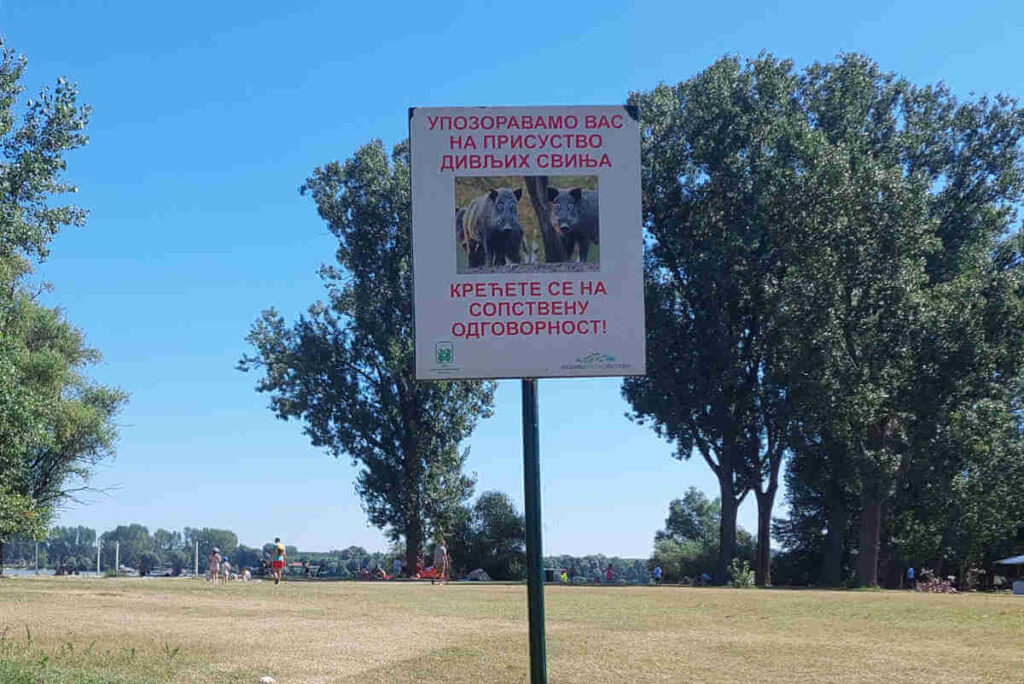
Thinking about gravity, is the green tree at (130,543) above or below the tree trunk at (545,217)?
below

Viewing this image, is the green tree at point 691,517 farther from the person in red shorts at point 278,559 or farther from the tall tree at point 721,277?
the person in red shorts at point 278,559

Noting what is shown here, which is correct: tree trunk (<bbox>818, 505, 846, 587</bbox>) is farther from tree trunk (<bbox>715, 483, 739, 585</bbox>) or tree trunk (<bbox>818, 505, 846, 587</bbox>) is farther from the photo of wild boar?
the photo of wild boar

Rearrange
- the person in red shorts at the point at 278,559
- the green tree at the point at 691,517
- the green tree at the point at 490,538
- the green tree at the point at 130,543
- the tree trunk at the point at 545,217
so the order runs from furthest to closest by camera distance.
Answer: the green tree at the point at 130,543, the green tree at the point at 691,517, the green tree at the point at 490,538, the person in red shorts at the point at 278,559, the tree trunk at the point at 545,217

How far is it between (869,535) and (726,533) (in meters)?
6.81

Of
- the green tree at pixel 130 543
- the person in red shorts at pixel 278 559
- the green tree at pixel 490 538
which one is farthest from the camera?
the green tree at pixel 130 543

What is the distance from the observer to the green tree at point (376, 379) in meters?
59.7

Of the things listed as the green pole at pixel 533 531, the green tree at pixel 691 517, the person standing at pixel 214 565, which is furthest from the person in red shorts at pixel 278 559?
the green tree at pixel 691 517

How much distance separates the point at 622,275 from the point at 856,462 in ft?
126

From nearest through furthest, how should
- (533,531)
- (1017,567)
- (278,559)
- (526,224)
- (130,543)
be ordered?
(533,531) → (526,224) → (278,559) → (1017,567) → (130,543)

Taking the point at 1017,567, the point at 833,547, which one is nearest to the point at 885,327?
the point at 833,547

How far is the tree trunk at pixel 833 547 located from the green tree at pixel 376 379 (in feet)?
58.5

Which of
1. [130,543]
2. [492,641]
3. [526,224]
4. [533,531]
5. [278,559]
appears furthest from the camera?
[130,543]

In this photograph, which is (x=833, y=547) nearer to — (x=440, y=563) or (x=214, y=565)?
(x=440, y=563)

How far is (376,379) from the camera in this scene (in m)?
60.8
